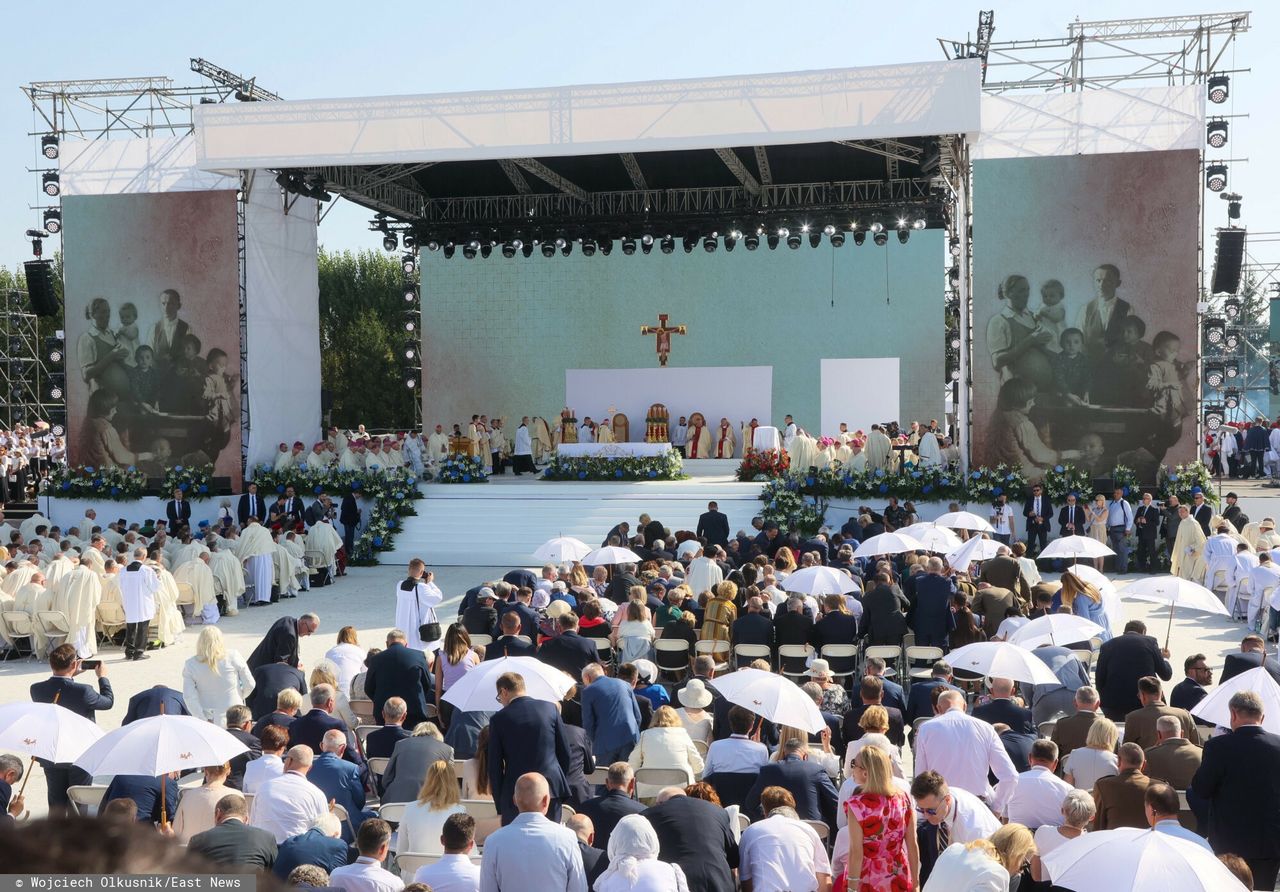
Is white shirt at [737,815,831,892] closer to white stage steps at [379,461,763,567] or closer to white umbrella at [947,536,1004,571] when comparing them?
white umbrella at [947,536,1004,571]

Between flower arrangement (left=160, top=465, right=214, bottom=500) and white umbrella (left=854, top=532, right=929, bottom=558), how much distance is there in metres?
16.0

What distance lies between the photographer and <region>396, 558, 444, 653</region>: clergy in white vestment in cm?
1419

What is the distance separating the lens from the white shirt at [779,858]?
21.4 feet

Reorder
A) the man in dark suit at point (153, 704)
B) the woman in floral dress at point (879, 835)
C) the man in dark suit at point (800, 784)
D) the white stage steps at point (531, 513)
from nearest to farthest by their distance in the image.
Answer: the woman in floral dress at point (879, 835)
the man in dark suit at point (800, 784)
the man in dark suit at point (153, 704)
the white stage steps at point (531, 513)

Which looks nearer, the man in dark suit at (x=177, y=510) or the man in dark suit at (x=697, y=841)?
Result: the man in dark suit at (x=697, y=841)

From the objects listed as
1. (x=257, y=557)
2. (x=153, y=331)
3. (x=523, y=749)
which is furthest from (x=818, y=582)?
(x=153, y=331)

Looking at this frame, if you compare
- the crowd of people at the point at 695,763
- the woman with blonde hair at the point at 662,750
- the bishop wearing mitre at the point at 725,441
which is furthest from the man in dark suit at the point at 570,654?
the bishop wearing mitre at the point at 725,441

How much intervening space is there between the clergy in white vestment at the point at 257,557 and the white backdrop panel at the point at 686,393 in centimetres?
1498

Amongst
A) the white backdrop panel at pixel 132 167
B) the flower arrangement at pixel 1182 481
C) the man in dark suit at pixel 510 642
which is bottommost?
the man in dark suit at pixel 510 642

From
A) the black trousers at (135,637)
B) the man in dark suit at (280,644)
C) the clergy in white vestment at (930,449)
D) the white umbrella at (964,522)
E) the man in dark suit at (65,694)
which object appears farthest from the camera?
the clergy in white vestment at (930,449)

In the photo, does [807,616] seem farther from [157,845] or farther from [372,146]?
[372,146]

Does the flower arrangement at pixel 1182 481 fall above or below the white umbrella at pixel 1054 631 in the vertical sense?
above

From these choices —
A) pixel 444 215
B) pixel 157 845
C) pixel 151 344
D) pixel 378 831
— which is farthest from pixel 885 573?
pixel 444 215

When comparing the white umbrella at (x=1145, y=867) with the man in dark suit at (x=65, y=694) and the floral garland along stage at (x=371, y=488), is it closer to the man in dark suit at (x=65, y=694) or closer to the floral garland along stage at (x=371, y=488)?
the man in dark suit at (x=65, y=694)
